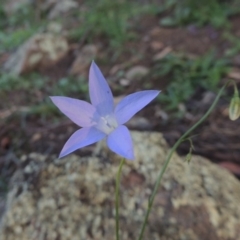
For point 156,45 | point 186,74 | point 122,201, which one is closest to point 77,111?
point 122,201

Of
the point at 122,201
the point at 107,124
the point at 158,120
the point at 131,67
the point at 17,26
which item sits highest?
the point at 107,124

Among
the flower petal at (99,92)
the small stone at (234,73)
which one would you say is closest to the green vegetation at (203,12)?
the small stone at (234,73)

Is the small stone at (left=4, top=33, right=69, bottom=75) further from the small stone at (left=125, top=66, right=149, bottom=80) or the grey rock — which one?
the grey rock

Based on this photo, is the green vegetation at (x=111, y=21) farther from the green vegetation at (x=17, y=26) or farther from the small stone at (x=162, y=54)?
the green vegetation at (x=17, y=26)

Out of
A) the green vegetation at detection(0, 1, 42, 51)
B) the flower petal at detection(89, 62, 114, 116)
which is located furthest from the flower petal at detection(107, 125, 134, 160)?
the green vegetation at detection(0, 1, 42, 51)

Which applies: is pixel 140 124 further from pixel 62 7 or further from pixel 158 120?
pixel 62 7
